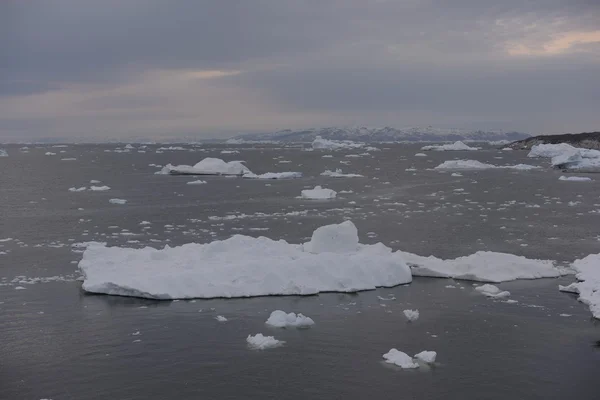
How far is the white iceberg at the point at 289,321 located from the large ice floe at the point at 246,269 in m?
2.60

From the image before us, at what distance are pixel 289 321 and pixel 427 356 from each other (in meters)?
3.53

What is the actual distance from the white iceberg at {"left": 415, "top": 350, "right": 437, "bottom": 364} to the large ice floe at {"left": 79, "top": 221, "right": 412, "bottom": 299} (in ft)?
17.3

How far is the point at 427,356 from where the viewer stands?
39.1 feet

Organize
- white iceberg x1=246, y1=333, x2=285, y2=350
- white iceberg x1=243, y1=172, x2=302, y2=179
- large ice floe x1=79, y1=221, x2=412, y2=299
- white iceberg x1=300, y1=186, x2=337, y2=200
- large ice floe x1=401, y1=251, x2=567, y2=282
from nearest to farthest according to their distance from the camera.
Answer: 1. white iceberg x1=246, y1=333, x2=285, y2=350
2. large ice floe x1=79, y1=221, x2=412, y2=299
3. large ice floe x1=401, y1=251, x2=567, y2=282
4. white iceberg x1=300, y1=186, x2=337, y2=200
5. white iceberg x1=243, y1=172, x2=302, y2=179

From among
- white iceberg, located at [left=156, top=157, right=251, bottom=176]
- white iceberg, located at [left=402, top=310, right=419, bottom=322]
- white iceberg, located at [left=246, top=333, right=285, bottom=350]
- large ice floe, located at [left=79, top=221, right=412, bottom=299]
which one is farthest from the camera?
white iceberg, located at [left=156, top=157, right=251, bottom=176]

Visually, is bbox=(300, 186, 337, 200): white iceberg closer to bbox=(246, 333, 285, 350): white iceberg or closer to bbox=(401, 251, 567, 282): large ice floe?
bbox=(401, 251, 567, 282): large ice floe

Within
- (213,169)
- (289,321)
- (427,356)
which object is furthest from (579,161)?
(427,356)

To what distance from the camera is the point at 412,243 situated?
78.9ft

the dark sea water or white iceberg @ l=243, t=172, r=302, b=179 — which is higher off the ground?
white iceberg @ l=243, t=172, r=302, b=179

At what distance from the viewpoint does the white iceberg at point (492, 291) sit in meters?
16.6

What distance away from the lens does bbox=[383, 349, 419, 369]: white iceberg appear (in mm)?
11680

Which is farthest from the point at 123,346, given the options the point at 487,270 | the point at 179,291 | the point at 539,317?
the point at 487,270

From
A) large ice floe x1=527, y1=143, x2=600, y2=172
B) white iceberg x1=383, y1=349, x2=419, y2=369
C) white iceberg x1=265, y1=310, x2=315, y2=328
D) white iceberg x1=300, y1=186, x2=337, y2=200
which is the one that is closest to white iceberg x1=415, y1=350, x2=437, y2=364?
white iceberg x1=383, y1=349, x2=419, y2=369

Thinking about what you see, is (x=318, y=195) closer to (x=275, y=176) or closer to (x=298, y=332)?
(x=275, y=176)
